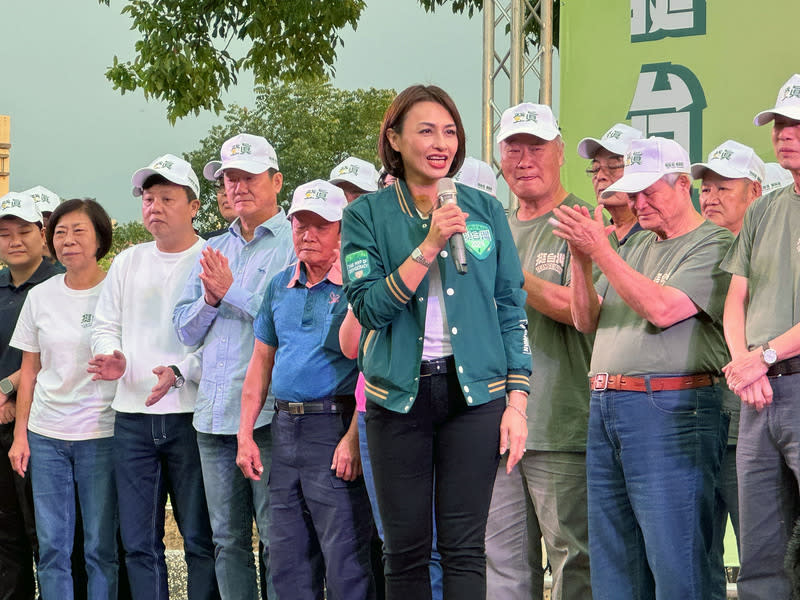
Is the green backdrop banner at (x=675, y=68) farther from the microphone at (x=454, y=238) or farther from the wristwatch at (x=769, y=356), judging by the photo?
the microphone at (x=454, y=238)

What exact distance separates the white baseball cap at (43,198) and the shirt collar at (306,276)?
81.6 inches

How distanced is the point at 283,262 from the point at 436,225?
72.0 inches

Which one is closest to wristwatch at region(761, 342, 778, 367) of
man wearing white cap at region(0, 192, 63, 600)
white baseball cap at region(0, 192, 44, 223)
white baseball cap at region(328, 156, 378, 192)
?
white baseball cap at region(328, 156, 378, 192)

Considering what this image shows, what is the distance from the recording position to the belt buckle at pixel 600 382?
371 cm

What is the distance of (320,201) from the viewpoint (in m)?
4.04

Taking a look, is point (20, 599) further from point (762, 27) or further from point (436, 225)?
point (762, 27)

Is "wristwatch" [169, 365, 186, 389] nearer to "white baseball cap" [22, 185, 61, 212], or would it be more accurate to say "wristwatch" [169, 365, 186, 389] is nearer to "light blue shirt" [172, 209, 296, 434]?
"light blue shirt" [172, 209, 296, 434]

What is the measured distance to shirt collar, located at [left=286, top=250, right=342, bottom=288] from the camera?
4.07 metres

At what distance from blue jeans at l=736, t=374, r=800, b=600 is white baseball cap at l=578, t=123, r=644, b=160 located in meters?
1.43

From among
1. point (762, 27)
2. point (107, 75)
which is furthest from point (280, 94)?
point (762, 27)

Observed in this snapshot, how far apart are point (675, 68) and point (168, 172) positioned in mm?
2800

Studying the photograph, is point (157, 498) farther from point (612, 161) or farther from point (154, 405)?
point (612, 161)

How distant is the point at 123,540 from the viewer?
4.52 meters

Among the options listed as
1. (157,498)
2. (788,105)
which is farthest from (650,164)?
(157,498)
